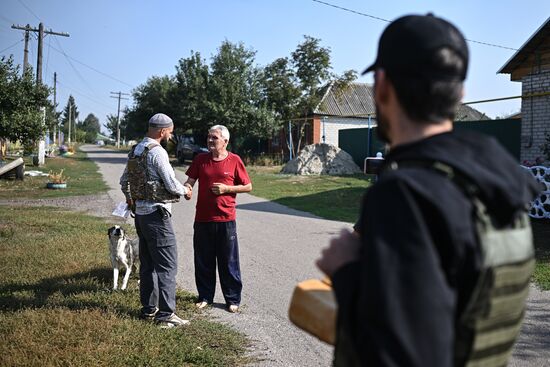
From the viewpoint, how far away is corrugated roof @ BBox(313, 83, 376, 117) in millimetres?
33812

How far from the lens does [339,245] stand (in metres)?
1.41

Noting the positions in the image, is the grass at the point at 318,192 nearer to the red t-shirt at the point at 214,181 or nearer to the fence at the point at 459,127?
the fence at the point at 459,127

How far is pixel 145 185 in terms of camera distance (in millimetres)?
4758

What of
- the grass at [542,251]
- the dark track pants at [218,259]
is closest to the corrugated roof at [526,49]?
the grass at [542,251]

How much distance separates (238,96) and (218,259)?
2695 cm

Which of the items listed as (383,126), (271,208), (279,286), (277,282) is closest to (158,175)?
(279,286)

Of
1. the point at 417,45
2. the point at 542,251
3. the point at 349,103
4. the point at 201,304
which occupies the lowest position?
the point at 201,304

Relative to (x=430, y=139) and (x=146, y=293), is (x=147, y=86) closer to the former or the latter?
(x=146, y=293)

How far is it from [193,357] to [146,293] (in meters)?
1.09

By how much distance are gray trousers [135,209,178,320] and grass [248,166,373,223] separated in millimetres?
7107

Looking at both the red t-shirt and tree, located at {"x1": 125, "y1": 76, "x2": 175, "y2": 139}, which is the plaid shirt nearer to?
the red t-shirt

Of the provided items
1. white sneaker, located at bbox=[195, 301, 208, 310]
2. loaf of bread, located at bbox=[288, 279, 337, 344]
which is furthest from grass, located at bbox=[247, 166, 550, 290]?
loaf of bread, located at bbox=[288, 279, 337, 344]

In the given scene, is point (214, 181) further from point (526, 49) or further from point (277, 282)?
point (526, 49)

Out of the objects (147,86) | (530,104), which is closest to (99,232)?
(530,104)
